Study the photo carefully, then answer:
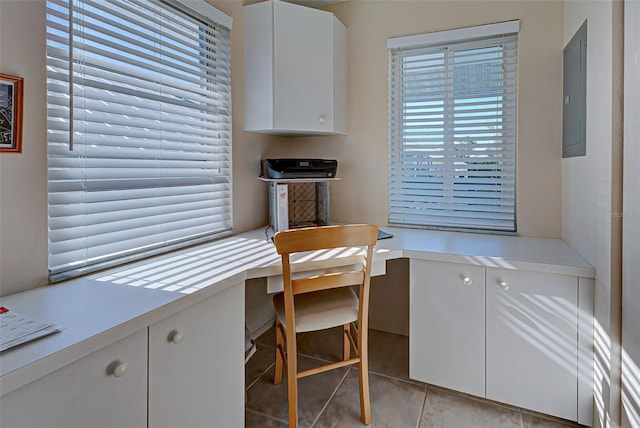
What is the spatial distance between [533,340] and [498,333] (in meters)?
0.14

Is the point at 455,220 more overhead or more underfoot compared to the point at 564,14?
more underfoot

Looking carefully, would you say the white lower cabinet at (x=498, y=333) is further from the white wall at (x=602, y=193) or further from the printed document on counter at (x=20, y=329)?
the printed document on counter at (x=20, y=329)

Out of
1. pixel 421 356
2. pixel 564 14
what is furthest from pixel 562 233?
pixel 564 14

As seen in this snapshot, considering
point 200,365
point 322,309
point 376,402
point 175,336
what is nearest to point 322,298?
point 322,309

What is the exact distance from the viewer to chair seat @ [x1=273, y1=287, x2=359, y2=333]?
1.62 meters

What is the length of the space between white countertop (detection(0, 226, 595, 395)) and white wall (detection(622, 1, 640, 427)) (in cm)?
28

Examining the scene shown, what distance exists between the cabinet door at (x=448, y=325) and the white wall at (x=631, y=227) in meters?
0.54

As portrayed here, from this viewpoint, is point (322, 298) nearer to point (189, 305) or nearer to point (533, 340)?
point (189, 305)

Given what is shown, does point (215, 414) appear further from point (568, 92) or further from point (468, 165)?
point (568, 92)

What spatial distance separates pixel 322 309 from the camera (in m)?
1.69

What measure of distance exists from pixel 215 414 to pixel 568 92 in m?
2.21

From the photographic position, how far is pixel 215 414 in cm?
134

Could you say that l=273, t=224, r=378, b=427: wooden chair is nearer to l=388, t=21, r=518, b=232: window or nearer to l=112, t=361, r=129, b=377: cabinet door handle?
l=112, t=361, r=129, b=377: cabinet door handle

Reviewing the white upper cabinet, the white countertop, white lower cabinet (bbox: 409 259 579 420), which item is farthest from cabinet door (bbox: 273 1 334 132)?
white lower cabinet (bbox: 409 259 579 420)
